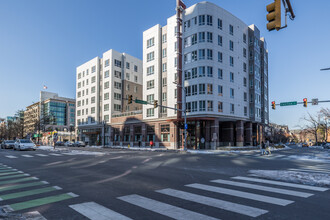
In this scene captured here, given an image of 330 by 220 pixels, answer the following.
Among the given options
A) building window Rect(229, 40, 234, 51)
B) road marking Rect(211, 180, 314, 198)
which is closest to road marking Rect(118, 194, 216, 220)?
road marking Rect(211, 180, 314, 198)

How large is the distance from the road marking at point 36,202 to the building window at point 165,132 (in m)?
37.4

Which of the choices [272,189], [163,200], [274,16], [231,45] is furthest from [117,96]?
[163,200]

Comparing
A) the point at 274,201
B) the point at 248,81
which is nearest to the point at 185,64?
the point at 248,81

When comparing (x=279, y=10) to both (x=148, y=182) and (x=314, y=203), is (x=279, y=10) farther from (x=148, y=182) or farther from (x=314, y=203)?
(x=148, y=182)

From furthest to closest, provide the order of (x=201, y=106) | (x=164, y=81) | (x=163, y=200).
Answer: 1. (x=164, y=81)
2. (x=201, y=106)
3. (x=163, y=200)

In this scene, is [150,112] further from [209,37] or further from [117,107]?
[209,37]

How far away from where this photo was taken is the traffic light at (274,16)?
7227 millimetres

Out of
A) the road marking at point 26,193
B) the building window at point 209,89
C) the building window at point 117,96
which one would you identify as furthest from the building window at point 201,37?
the road marking at point 26,193

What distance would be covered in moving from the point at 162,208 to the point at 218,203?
141cm

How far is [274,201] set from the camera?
5773 millimetres

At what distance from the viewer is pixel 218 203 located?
560 cm

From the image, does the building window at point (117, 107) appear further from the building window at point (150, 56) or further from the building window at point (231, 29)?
the building window at point (231, 29)

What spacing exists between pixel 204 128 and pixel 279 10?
34053 millimetres

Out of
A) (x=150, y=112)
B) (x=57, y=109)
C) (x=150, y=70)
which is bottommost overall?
(x=150, y=112)
